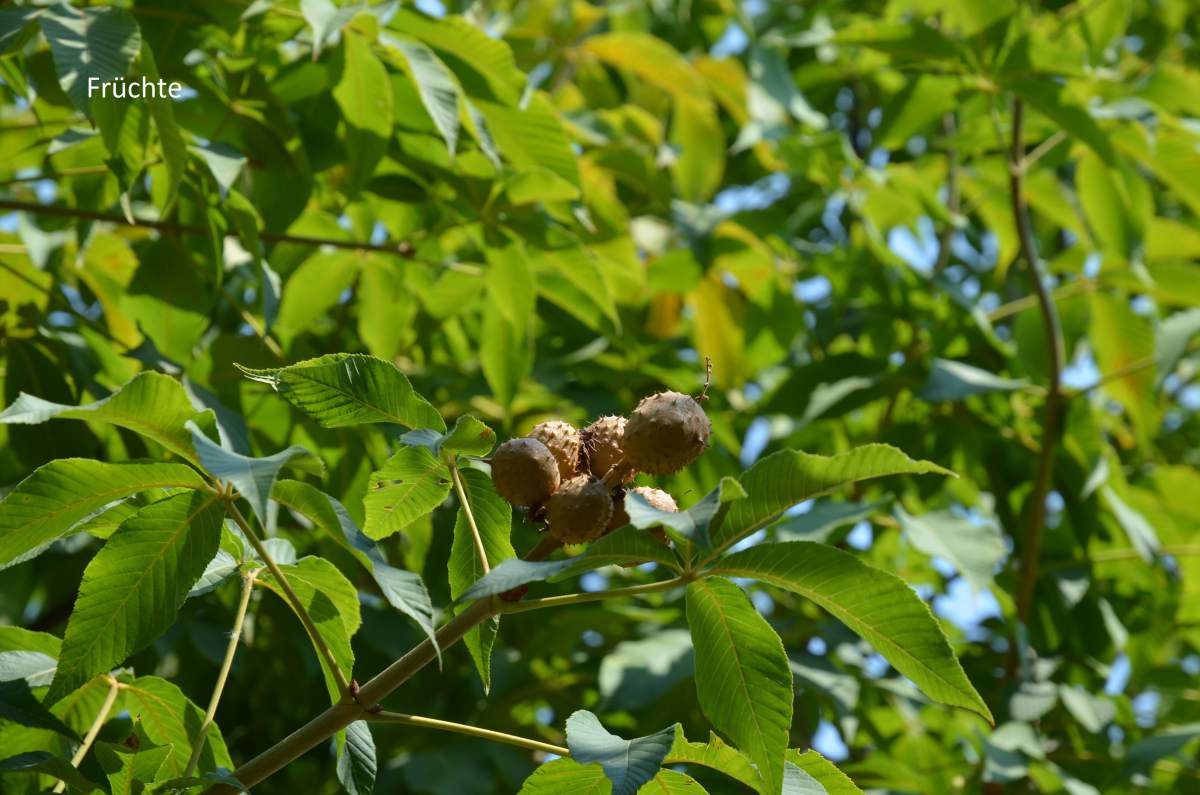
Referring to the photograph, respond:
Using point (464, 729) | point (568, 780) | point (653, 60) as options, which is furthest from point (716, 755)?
point (653, 60)

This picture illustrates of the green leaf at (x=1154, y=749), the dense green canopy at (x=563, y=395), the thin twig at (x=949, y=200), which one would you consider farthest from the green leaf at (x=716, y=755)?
the thin twig at (x=949, y=200)

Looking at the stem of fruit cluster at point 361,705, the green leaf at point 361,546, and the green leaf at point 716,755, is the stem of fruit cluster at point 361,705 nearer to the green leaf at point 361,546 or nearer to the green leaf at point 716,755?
the green leaf at point 361,546

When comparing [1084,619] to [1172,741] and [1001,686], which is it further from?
[1172,741]

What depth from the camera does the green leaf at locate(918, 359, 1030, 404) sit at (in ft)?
8.68

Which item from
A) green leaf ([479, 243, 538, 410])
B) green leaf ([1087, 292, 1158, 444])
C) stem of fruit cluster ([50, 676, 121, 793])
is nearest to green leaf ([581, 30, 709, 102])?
green leaf ([479, 243, 538, 410])

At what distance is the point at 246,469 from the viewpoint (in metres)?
1.04

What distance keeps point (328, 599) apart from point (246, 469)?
318 millimetres

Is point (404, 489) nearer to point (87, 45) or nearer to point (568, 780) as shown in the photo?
point (568, 780)

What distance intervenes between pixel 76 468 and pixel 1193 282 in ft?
8.79

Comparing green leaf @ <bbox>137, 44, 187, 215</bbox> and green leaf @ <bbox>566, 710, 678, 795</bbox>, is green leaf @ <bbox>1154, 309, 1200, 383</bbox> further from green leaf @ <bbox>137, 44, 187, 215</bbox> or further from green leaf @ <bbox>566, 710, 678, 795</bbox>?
green leaf @ <bbox>137, 44, 187, 215</bbox>

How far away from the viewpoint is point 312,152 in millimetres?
2244

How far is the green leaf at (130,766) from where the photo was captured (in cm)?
128

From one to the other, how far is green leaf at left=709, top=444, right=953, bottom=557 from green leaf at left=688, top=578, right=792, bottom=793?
58 millimetres

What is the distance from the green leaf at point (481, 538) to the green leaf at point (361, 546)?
168 mm
